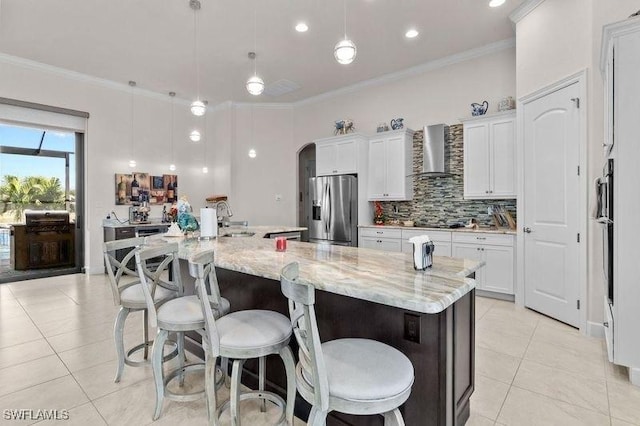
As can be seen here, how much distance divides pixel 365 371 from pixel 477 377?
5.27 ft

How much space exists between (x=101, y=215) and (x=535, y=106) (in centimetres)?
704

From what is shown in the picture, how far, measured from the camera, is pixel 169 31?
13.9ft

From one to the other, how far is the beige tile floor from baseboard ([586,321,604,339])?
0.12 m

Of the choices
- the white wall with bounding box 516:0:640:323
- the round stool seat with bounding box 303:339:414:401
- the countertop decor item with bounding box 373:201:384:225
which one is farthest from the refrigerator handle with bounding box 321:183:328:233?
the round stool seat with bounding box 303:339:414:401

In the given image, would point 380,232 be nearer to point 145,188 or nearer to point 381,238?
point 381,238

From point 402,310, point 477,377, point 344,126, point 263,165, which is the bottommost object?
point 477,377

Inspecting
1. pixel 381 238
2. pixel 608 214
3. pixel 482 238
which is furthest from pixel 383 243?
pixel 608 214

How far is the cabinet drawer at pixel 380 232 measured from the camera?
504 cm

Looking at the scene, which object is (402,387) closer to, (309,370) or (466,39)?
(309,370)

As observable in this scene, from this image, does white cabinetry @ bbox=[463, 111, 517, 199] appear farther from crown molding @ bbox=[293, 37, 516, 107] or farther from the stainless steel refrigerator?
the stainless steel refrigerator

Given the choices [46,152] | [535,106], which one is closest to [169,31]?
[46,152]

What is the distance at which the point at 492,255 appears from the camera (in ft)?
13.6

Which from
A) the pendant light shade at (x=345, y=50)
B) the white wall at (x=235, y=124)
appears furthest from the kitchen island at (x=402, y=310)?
the white wall at (x=235, y=124)

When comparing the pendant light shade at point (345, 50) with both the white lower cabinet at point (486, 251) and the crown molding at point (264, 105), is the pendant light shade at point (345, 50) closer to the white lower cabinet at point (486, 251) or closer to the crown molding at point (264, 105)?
the white lower cabinet at point (486, 251)
